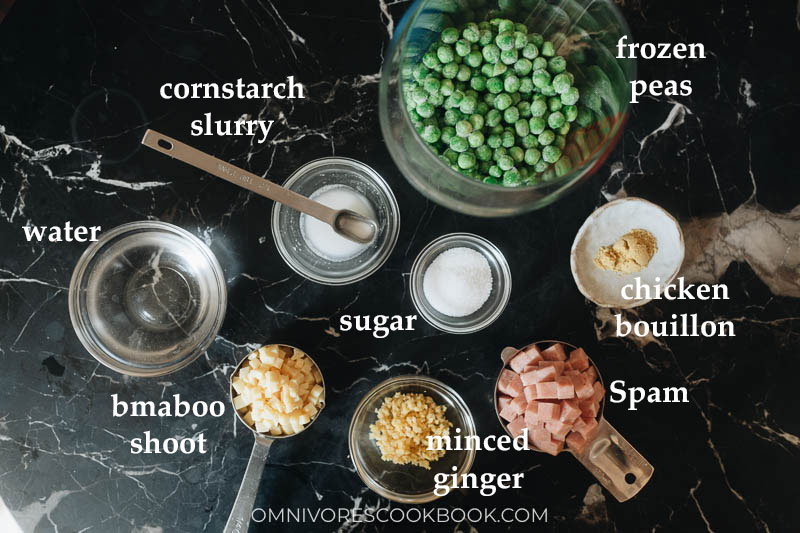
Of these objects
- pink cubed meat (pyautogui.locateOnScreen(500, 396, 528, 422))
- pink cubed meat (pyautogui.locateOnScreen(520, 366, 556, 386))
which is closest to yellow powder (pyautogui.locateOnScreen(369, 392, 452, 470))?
pink cubed meat (pyautogui.locateOnScreen(500, 396, 528, 422))

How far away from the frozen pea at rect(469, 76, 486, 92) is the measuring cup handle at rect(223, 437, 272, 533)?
1.20 metres

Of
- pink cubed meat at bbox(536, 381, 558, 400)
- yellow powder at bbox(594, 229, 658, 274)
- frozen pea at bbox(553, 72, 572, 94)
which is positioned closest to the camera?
frozen pea at bbox(553, 72, 572, 94)

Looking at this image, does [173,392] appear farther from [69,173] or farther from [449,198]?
[449,198]

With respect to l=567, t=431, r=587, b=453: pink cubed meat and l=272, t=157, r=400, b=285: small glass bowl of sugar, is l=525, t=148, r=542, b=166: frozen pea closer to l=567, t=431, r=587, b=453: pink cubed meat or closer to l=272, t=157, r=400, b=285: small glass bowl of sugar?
l=272, t=157, r=400, b=285: small glass bowl of sugar

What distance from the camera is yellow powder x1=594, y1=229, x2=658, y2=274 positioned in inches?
65.6

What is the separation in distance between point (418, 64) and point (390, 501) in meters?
1.34

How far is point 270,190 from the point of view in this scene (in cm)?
159

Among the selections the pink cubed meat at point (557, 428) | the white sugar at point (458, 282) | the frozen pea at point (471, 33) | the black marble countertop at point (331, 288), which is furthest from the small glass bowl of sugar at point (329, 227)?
the pink cubed meat at point (557, 428)

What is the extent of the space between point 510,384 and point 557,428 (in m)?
0.18

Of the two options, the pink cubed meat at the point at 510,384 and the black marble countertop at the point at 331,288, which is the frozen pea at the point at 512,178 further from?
the pink cubed meat at the point at 510,384

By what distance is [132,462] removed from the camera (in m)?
1.77

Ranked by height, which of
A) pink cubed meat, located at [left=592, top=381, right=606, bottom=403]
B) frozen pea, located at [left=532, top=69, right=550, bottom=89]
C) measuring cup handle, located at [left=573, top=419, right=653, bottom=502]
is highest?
frozen pea, located at [left=532, top=69, right=550, bottom=89]

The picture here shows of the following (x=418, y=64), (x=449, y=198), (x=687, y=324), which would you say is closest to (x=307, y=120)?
(x=418, y=64)

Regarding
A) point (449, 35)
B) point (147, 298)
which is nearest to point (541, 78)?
point (449, 35)
